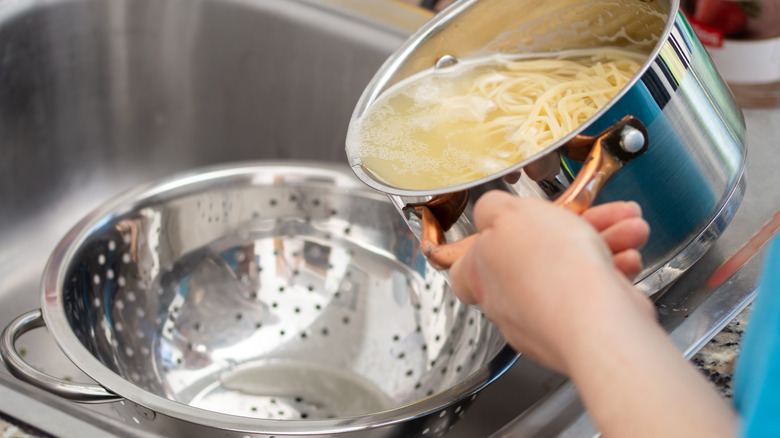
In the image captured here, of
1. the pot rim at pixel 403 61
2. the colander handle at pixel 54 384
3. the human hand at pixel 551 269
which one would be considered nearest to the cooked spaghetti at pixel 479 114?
the pot rim at pixel 403 61

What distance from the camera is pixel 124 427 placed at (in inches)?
19.6

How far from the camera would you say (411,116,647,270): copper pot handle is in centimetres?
44

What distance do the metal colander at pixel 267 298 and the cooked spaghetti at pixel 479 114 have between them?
19 centimetres

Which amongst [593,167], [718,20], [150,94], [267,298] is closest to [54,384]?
[267,298]

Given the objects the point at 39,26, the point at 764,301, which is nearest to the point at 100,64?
the point at 39,26

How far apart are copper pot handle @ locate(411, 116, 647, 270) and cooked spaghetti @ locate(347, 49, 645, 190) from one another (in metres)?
0.08

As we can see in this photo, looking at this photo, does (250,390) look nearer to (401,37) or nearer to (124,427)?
(124,427)

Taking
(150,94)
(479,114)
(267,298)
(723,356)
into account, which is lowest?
(723,356)

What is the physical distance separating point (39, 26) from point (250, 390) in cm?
58

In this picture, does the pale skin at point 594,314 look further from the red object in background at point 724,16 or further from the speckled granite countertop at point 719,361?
the red object in background at point 724,16

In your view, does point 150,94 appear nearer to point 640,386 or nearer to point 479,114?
point 479,114

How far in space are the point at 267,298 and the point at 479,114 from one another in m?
0.35

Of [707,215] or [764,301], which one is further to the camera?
[707,215]

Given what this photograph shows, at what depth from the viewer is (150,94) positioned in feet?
3.60
